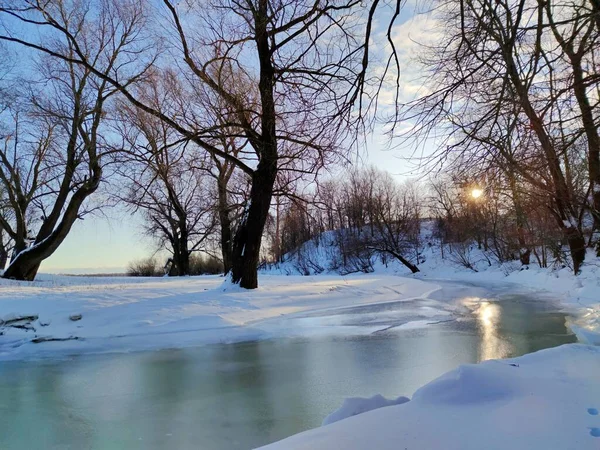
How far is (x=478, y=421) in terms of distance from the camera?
8.07 ft

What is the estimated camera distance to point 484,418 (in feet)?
8.21

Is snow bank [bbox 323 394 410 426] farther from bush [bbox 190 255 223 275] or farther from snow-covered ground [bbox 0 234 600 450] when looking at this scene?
bush [bbox 190 255 223 275]

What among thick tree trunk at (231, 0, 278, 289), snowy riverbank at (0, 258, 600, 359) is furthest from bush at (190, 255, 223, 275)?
snowy riverbank at (0, 258, 600, 359)

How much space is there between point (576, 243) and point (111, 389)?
13.0 metres

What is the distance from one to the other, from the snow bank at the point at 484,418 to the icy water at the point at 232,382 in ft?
3.52

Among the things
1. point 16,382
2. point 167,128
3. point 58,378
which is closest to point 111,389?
point 58,378

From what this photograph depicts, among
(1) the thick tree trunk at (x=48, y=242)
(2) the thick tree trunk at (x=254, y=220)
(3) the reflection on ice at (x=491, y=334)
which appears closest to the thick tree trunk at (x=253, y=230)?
(2) the thick tree trunk at (x=254, y=220)

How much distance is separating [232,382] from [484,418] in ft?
10.3

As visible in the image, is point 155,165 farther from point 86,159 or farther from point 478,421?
point 478,421

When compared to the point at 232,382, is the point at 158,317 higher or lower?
higher

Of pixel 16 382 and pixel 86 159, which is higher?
pixel 86 159

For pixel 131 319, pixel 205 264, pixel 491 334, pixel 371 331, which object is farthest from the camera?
pixel 205 264

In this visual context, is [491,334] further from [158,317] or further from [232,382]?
[158,317]

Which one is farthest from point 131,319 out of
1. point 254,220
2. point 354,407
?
point 354,407
